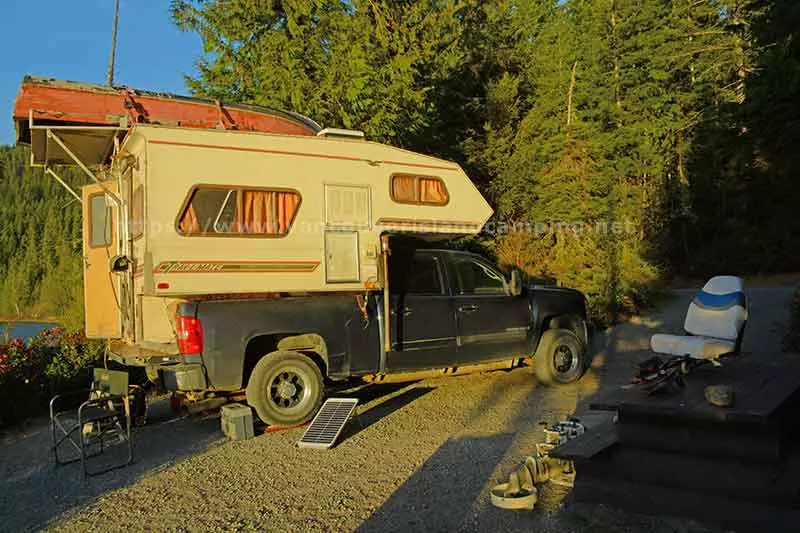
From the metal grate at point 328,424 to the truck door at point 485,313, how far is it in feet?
6.17

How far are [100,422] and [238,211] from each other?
2.43 m

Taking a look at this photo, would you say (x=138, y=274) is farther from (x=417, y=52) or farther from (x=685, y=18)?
(x=685, y=18)

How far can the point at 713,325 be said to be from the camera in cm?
733

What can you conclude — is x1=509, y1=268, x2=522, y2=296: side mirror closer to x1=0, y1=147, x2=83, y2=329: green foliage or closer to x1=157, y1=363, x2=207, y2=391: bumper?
x1=157, y1=363, x2=207, y2=391: bumper

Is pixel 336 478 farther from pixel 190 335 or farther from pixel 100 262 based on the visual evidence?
pixel 100 262

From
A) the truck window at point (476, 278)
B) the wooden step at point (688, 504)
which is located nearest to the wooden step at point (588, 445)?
the wooden step at point (688, 504)

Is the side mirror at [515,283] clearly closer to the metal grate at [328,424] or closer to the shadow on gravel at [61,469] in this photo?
the metal grate at [328,424]

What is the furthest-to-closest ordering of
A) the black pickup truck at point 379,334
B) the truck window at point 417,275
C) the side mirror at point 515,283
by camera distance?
the side mirror at point 515,283
the truck window at point 417,275
the black pickup truck at point 379,334

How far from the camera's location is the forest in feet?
38.1

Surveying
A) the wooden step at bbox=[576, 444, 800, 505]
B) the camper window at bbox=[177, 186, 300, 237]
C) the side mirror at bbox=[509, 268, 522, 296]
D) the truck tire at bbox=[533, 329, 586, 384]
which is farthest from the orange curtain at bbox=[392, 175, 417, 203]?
the wooden step at bbox=[576, 444, 800, 505]

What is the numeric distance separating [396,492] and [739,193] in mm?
27295

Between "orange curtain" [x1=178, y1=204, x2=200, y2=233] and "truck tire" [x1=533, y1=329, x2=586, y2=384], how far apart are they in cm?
457

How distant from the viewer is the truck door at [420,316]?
7367mm

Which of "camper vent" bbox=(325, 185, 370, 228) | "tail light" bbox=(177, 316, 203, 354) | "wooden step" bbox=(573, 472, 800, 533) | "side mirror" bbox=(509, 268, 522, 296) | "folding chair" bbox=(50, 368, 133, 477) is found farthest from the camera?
"side mirror" bbox=(509, 268, 522, 296)
